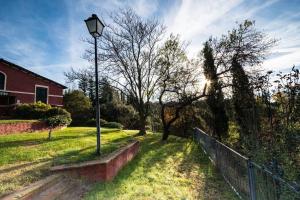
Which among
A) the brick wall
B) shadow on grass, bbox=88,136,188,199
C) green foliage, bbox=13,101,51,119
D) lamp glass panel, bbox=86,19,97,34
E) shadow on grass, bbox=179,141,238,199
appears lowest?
shadow on grass, bbox=179,141,238,199

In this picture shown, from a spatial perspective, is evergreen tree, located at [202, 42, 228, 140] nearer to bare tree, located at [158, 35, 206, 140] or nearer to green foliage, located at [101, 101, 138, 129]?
bare tree, located at [158, 35, 206, 140]

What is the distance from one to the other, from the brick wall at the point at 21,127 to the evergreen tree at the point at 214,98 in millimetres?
10793

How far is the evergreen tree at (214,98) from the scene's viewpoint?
1610 centimetres

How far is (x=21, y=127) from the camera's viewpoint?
41.7 ft

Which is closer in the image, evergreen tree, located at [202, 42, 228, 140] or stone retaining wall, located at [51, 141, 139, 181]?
stone retaining wall, located at [51, 141, 139, 181]

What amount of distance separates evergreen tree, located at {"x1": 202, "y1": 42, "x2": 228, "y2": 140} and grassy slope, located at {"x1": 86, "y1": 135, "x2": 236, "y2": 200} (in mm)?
7336

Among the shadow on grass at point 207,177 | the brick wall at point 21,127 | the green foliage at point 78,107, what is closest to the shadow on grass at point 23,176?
the shadow on grass at point 207,177

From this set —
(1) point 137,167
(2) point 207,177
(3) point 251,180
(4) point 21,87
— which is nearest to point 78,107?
(4) point 21,87

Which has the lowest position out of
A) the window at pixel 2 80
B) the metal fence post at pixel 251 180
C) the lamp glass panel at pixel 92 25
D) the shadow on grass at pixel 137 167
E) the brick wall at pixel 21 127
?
the shadow on grass at pixel 137 167

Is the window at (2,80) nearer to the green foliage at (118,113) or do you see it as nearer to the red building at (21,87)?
the red building at (21,87)

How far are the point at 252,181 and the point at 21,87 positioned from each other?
22.7 m

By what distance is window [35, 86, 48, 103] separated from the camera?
2383cm

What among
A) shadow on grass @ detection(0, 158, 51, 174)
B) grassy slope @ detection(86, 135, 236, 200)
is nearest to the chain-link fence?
grassy slope @ detection(86, 135, 236, 200)

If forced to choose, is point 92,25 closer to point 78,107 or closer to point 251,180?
point 251,180
